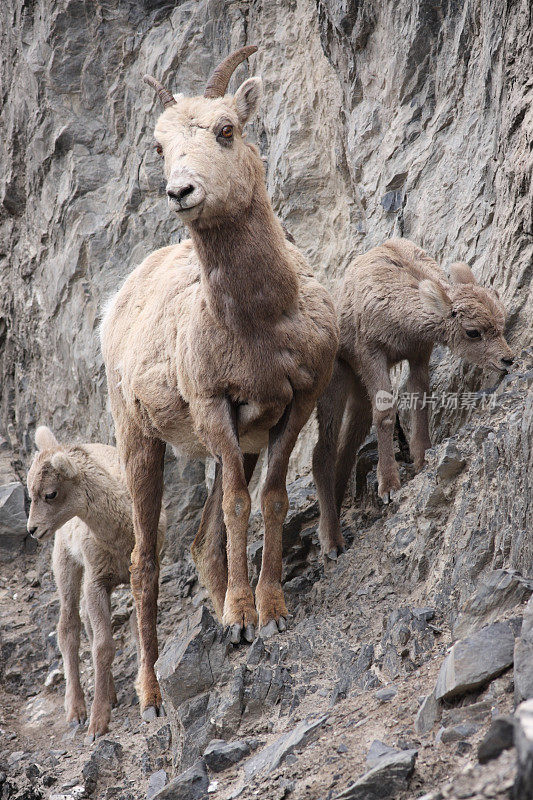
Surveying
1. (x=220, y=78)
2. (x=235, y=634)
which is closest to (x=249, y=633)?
(x=235, y=634)

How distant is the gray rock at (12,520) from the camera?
12.5 meters

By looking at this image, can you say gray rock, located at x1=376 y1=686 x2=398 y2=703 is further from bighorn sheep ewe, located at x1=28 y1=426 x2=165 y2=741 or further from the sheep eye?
bighorn sheep ewe, located at x1=28 y1=426 x2=165 y2=741

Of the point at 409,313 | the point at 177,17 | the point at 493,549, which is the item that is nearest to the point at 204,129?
the point at 409,313

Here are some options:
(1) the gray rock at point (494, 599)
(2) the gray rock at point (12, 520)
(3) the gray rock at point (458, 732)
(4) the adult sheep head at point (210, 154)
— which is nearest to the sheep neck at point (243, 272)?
(4) the adult sheep head at point (210, 154)

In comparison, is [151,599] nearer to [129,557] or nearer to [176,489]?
[129,557]

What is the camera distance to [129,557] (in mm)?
8648

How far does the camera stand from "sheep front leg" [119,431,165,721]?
7406mm

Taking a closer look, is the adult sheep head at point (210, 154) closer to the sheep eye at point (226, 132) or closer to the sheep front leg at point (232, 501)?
the sheep eye at point (226, 132)

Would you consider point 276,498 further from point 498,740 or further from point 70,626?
point 70,626

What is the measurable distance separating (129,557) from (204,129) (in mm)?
4439

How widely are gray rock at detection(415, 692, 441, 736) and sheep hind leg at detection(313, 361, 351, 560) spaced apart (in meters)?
3.60

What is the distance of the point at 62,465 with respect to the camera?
29.1ft

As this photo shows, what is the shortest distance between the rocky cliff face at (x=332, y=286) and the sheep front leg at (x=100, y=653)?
0.76 feet

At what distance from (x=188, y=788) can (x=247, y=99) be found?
194 inches
